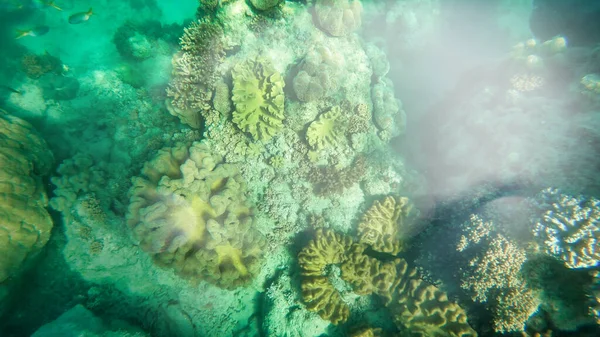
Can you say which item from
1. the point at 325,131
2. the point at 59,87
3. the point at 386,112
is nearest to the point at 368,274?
the point at 325,131

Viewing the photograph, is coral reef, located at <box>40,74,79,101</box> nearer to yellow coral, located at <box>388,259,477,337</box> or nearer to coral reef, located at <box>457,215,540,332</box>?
yellow coral, located at <box>388,259,477,337</box>

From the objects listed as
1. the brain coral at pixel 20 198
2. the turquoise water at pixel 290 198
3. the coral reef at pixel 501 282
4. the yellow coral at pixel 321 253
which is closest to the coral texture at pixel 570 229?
the turquoise water at pixel 290 198

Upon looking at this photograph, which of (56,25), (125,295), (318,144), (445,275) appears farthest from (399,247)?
(56,25)

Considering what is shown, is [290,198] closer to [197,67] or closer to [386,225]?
[386,225]

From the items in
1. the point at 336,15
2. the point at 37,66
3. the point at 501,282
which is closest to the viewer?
the point at 501,282

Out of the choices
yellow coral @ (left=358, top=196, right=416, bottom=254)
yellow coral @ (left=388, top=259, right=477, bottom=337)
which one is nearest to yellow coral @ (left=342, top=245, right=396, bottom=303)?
yellow coral @ (left=388, top=259, right=477, bottom=337)
